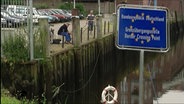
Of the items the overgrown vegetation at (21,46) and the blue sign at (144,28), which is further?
the overgrown vegetation at (21,46)

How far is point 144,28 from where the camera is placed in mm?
6711

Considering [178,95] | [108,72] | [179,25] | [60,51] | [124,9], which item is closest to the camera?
[124,9]

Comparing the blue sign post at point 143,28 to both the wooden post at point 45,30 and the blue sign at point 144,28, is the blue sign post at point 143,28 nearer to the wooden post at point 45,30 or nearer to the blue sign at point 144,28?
the blue sign at point 144,28

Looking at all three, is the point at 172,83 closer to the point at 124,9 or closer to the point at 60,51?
the point at 60,51

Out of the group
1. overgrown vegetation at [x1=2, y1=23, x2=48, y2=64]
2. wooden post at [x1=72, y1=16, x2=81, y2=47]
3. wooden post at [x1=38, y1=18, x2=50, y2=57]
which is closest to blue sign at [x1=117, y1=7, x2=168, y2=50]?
overgrown vegetation at [x1=2, y1=23, x2=48, y2=64]

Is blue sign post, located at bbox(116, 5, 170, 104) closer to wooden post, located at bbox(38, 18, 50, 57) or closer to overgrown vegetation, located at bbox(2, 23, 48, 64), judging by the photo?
overgrown vegetation, located at bbox(2, 23, 48, 64)

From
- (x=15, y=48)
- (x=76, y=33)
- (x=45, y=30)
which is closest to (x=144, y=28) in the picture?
(x=15, y=48)

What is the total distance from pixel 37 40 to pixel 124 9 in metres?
10.7

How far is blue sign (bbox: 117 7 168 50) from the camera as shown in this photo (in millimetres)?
6723

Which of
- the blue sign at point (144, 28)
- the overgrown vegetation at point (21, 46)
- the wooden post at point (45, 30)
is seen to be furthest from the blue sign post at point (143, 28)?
the wooden post at point (45, 30)

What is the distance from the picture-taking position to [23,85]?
51.8ft

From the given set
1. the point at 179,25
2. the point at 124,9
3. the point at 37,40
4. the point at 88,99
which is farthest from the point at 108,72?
the point at 179,25

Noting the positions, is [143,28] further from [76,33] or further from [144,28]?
[76,33]

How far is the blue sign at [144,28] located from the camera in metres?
6.72
